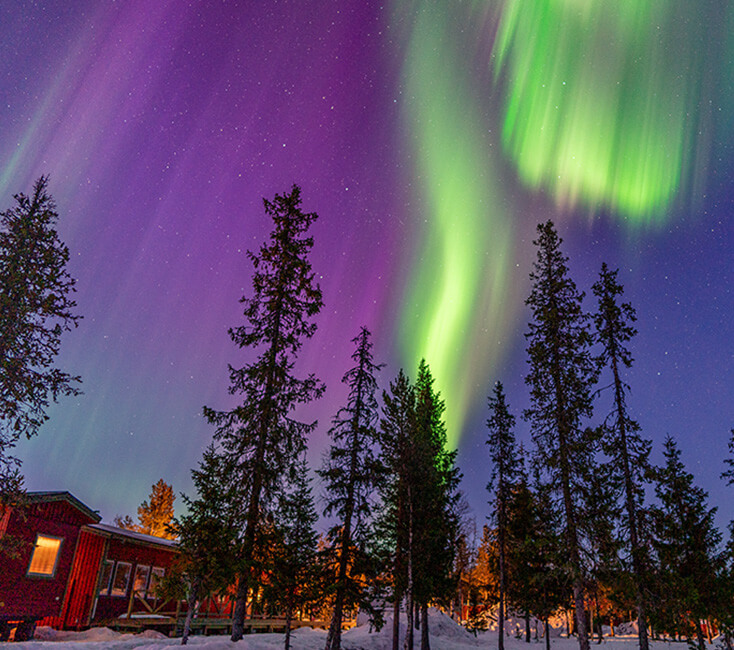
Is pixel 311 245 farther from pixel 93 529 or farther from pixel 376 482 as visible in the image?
pixel 93 529

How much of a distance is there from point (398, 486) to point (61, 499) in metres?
16.0

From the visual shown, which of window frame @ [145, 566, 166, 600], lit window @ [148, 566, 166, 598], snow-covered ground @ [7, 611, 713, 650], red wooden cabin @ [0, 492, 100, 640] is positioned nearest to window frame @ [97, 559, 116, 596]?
red wooden cabin @ [0, 492, 100, 640]

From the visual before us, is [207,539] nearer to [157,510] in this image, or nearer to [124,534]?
[124,534]

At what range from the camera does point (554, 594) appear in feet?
108

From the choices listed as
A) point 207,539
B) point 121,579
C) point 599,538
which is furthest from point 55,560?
point 599,538

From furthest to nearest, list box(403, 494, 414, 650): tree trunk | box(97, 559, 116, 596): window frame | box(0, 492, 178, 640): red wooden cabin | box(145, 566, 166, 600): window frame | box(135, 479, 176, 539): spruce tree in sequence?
box(135, 479, 176, 539): spruce tree < box(145, 566, 166, 600): window frame < box(97, 559, 116, 596): window frame < box(403, 494, 414, 650): tree trunk < box(0, 492, 178, 640): red wooden cabin

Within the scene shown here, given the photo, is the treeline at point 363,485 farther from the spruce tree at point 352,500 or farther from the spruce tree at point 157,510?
the spruce tree at point 157,510

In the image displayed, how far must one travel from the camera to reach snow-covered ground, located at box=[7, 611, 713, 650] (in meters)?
15.1

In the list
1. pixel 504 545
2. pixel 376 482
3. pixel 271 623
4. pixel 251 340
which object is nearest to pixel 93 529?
pixel 251 340

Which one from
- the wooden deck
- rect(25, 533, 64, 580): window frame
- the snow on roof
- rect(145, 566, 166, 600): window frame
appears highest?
the snow on roof

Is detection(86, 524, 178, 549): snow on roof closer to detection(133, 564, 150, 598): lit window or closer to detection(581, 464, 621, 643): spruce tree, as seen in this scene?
detection(133, 564, 150, 598): lit window

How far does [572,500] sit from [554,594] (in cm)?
1595

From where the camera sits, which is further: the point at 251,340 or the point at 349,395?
the point at 349,395

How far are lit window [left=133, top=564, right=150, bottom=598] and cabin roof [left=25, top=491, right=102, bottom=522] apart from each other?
179 inches
